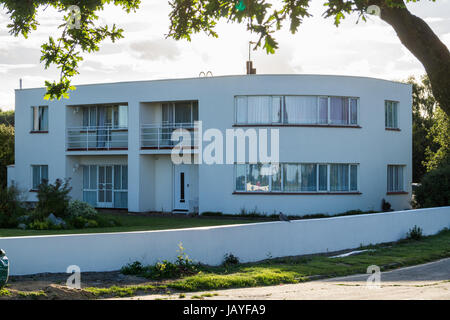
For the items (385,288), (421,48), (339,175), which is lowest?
(385,288)

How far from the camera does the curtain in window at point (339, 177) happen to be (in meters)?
27.0

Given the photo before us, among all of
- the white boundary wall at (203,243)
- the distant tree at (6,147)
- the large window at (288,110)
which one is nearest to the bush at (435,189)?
the large window at (288,110)

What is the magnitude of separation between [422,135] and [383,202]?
20150mm

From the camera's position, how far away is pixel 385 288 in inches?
450

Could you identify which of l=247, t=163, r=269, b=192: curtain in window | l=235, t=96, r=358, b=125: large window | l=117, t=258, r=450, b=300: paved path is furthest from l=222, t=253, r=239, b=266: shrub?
l=235, t=96, r=358, b=125: large window

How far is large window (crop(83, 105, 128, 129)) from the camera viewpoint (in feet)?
99.1

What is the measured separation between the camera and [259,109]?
87.4ft

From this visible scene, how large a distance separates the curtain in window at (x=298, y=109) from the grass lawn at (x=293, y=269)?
9309mm

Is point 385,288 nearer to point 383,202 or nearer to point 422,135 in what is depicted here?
point 383,202

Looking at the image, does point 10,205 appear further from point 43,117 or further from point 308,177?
point 308,177

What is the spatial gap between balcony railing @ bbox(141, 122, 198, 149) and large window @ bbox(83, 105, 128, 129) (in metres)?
1.58

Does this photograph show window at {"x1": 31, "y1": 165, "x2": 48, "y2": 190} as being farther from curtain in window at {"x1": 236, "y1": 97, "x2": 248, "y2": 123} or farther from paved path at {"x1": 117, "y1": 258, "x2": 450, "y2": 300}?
paved path at {"x1": 117, "y1": 258, "x2": 450, "y2": 300}
